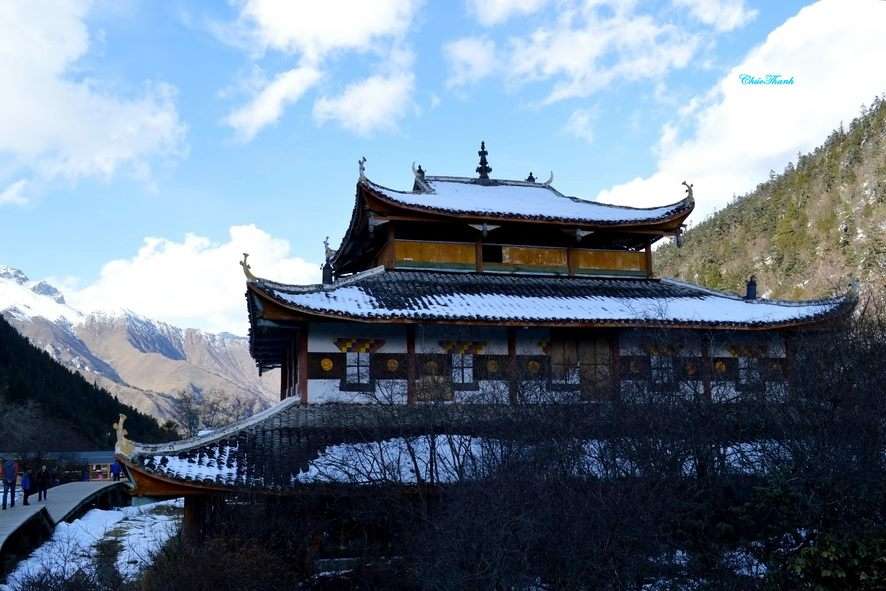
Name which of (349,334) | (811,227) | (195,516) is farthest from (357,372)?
(811,227)

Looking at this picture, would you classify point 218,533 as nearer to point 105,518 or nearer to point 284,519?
point 284,519

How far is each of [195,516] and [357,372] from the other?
171 inches

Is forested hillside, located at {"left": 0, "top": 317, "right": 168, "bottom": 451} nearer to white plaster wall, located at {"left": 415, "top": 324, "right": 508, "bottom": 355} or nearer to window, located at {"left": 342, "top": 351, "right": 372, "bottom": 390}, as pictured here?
window, located at {"left": 342, "top": 351, "right": 372, "bottom": 390}

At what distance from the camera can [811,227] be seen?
245 ft

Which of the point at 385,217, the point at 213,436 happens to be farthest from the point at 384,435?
the point at 385,217

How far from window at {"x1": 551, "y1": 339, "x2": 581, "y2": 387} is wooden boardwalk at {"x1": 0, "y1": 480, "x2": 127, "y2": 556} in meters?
14.1

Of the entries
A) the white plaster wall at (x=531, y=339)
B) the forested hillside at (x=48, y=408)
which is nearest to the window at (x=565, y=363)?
the white plaster wall at (x=531, y=339)

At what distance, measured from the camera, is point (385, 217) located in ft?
64.5

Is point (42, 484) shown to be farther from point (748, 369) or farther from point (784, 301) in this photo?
point (784, 301)

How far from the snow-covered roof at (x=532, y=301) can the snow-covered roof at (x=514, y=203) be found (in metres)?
1.58

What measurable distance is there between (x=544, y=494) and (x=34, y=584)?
29.1 ft

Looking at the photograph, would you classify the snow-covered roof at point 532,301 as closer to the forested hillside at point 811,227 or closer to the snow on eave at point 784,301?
the snow on eave at point 784,301

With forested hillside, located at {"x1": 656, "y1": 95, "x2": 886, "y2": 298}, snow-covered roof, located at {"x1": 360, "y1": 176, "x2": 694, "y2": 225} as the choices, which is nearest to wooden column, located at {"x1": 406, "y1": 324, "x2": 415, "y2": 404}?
snow-covered roof, located at {"x1": 360, "y1": 176, "x2": 694, "y2": 225}

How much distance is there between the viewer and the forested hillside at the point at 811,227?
2586 inches
